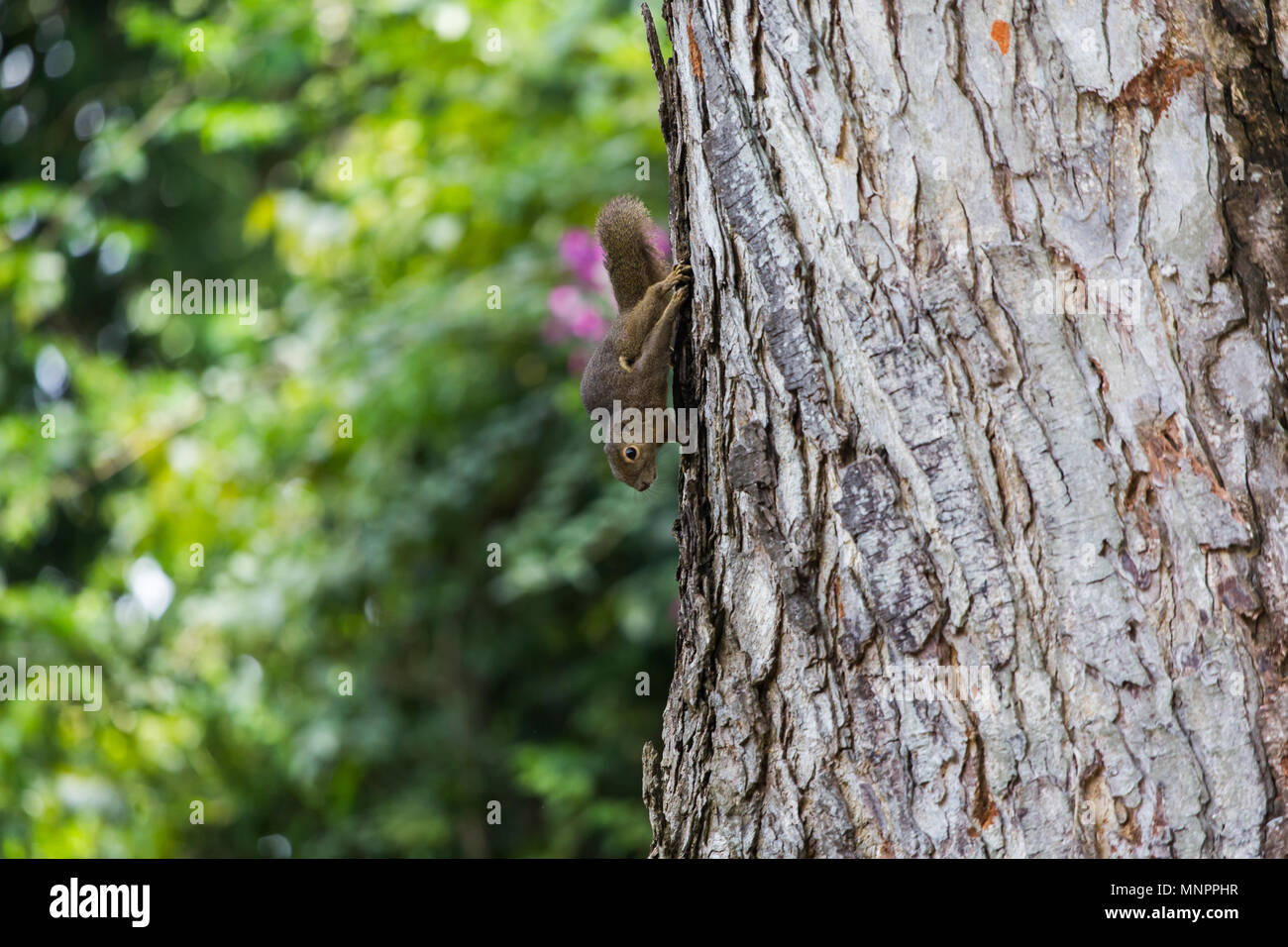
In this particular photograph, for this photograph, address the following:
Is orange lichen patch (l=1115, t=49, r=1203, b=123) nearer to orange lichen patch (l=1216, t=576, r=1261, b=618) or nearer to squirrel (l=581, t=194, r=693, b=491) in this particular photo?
orange lichen patch (l=1216, t=576, r=1261, b=618)

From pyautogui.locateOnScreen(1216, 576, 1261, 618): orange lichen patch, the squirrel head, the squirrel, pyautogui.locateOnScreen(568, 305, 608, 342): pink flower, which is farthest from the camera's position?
pyautogui.locateOnScreen(568, 305, 608, 342): pink flower

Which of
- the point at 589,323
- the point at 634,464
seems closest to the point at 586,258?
the point at 589,323

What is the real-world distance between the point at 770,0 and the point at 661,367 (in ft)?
3.45

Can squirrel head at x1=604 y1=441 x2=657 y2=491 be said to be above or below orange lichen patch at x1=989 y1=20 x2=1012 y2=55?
below

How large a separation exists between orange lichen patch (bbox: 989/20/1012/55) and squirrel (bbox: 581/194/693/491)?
92cm

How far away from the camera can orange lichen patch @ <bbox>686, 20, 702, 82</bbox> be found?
5.27ft

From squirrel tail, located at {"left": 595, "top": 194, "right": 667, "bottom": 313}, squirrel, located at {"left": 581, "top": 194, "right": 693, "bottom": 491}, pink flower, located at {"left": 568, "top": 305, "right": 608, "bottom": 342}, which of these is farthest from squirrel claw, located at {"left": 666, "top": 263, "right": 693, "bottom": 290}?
pink flower, located at {"left": 568, "top": 305, "right": 608, "bottom": 342}

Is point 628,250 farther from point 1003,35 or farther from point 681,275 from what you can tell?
point 1003,35

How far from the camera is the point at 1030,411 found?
1358mm

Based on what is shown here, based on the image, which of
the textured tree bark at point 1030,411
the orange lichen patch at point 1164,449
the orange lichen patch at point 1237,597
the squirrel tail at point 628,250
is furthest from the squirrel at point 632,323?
the orange lichen patch at point 1237,597

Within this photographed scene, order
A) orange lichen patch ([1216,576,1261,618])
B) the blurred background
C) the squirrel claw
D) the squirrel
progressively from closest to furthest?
orange lichen patch ([1216,576,1261,618]), the squirrel claw, the squirrel, the blurred background

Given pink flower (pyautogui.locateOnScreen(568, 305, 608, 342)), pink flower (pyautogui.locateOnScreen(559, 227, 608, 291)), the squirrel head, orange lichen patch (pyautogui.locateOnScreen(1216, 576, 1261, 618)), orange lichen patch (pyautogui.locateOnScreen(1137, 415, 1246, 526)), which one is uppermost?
pink flower (pyautogui.locateOnScreen(559, 227, 608, 291))

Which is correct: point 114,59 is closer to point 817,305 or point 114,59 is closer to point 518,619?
point 518,619

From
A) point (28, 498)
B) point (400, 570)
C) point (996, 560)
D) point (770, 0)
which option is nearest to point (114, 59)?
point (28, 498)
